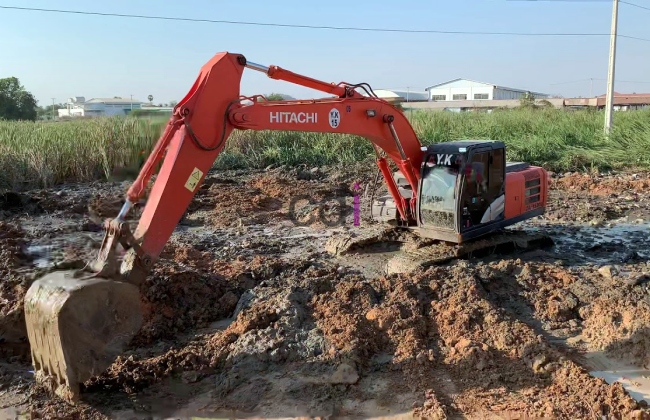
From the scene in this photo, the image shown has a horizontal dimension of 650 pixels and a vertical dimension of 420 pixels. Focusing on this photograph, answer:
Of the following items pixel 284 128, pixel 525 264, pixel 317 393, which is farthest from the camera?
pixel 525 264

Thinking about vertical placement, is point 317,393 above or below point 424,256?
below

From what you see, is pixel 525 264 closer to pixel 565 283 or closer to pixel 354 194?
pixel 565 283

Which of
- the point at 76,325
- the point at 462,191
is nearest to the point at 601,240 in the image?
the point at 462,191

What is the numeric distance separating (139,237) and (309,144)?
13.6 meters

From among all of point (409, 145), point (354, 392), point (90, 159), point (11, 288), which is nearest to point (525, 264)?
point (409, 145)

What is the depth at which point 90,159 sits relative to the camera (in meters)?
13.9

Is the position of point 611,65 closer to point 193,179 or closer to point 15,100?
point 193,179

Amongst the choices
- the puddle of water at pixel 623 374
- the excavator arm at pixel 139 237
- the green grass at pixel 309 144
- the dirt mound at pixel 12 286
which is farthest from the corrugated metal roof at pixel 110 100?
the puddle of water at pixel 623 374

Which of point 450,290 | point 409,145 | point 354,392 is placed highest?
point 409,145

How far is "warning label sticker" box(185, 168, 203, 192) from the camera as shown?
4513 millimetres

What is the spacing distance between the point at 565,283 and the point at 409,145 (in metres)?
2.51

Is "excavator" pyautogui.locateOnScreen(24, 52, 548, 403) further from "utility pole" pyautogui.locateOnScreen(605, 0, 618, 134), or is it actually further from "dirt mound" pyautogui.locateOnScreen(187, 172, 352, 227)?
"utility pole" pyautogui.locateOnScreen(605, 0, 618, 134)

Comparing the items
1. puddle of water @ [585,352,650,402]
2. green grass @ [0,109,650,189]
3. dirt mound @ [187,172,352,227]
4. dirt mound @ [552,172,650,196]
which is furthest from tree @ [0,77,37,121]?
puddle of water @ [585,352,650,402]

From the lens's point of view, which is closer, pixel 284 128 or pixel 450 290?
pixel 284 128
